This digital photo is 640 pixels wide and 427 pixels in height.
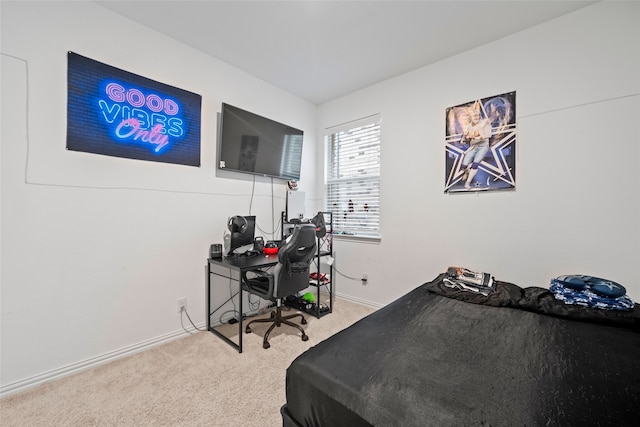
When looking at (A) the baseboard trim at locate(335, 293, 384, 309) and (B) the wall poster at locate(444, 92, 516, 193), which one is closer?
(B) the wall poster at locate(444, 92, 516, 193)

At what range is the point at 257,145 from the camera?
282 cm

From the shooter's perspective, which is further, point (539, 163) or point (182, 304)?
point (182, 304)

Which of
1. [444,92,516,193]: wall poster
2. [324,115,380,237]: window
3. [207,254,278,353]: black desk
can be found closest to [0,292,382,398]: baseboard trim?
[207,254,278,353]: black desk

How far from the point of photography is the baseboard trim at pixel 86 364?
1598mm

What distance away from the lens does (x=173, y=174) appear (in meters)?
2.30

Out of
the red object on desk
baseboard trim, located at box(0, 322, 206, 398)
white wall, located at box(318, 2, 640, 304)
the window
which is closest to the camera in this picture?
baseboard trim, located at box(0, 322, 206, 398)

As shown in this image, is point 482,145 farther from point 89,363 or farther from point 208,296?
point 89,363

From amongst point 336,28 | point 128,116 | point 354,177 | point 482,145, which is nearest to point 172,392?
point 128,116

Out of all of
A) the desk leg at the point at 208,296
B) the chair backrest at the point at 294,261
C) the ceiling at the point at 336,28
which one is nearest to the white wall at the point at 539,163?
the ceiling at the point at 336,28

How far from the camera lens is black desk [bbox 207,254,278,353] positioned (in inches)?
81.7

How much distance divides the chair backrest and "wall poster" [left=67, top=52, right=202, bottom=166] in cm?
125

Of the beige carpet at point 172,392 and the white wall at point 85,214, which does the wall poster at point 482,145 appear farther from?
the white wall at point 85,214

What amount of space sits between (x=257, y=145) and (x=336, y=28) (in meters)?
1.36

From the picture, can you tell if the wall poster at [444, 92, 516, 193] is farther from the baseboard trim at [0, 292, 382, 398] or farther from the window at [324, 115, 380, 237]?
the baseboard trim at [0, 292, 382, 398]
